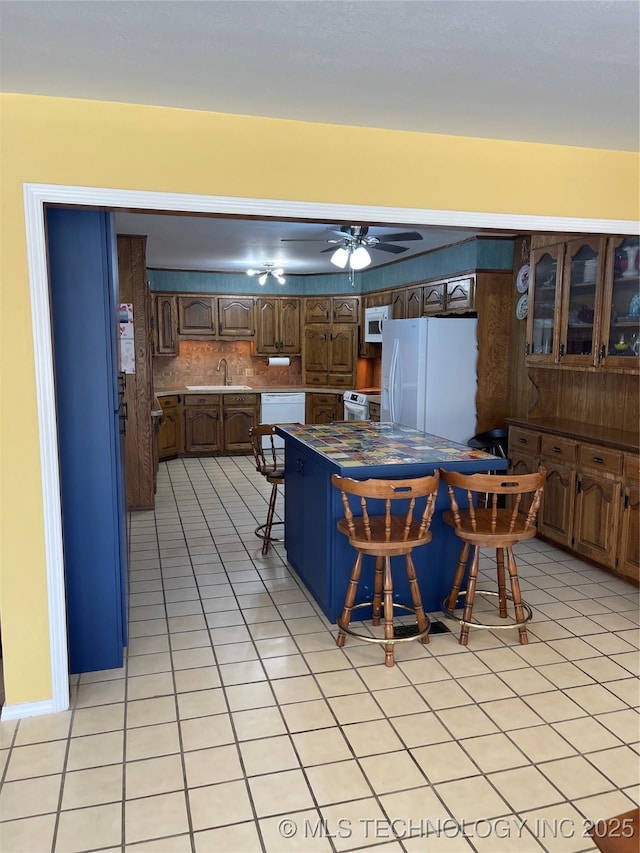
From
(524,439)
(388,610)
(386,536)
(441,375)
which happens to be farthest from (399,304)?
(388,610)

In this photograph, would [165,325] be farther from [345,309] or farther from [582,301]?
[582,301]

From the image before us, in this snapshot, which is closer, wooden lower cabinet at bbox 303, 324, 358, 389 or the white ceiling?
the white ceiling

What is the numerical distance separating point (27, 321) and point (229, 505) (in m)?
3.62

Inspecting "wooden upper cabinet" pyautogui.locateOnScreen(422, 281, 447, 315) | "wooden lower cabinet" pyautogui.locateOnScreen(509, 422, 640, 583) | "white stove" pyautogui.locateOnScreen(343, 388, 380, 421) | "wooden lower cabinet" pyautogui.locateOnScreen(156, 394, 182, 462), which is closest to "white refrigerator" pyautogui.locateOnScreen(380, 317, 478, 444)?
"wooden upper cabinet" pyautogui.locateOnScreen(422, 281, 447, 315)

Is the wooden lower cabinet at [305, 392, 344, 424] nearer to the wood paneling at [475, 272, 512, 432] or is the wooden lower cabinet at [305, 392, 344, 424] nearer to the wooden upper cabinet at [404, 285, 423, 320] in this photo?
the wooden upper cabinet at [404, 285, 423, 320]

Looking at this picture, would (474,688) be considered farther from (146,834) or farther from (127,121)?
(127,121)

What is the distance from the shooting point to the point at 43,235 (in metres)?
2.40

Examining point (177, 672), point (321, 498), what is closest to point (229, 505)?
point (321, 498)

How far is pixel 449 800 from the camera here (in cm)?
213

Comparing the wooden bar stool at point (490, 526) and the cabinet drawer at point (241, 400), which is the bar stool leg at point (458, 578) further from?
the cabinet drawer at point (241, 400)

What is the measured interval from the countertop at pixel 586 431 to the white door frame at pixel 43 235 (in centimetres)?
175

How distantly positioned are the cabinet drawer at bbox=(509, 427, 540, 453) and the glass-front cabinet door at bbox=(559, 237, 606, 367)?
1.94ft

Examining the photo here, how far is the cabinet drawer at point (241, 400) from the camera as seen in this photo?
811 centimetres

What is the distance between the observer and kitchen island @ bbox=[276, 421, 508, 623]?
10.9 ft
